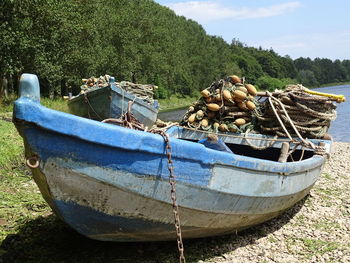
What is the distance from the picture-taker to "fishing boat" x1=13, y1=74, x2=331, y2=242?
12.6ft

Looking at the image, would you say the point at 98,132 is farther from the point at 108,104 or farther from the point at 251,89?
the point at 108,104

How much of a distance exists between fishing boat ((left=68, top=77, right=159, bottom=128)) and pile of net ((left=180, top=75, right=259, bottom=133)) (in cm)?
608

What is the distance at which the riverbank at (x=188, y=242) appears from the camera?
5055mm

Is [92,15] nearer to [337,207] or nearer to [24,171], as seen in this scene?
[24,171]

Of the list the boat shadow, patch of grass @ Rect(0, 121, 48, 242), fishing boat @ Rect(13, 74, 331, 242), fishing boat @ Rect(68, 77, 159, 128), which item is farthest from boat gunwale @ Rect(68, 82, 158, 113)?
fishing boat @ Rect(13, 74, 331, 242)

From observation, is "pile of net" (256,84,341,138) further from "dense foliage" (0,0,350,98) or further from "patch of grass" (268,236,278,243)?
"dense foliage" (0,0,350,98)

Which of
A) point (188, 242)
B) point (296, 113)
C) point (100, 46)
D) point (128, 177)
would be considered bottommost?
point (188, 242)

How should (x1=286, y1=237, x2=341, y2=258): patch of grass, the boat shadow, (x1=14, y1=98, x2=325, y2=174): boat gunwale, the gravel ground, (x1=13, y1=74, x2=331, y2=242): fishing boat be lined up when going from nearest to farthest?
1. (x1=14, y1=98, x2=325, y2=174): boat gunwale
2. (x1=13, y1=74, x2=331, y2=242): fishing boat
3. the boat shadow
4. the gravel ground
5. (x1=286, y1=237, x2=341, y2=258): patch of grass

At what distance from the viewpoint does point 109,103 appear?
1399 centimetres

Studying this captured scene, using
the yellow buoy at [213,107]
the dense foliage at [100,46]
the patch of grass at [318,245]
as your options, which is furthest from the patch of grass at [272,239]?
the dense foliage at [100,46]

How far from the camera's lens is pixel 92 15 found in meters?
32.7

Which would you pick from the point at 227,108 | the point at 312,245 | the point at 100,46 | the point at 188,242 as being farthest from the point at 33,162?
the point at 100,46

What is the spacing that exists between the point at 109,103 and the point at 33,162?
10.2 m

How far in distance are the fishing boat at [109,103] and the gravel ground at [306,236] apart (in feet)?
25.7
